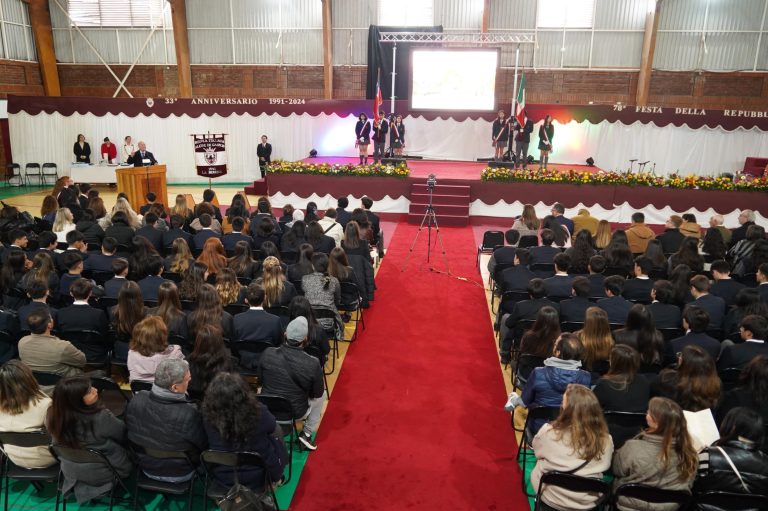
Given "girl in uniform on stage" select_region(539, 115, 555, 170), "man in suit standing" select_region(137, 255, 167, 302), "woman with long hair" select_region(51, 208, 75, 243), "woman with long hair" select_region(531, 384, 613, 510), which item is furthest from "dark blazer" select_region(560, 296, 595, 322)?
"girl in uniform on stage" select_region(539, 115, 555, 170)

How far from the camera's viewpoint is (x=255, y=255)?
7129mm

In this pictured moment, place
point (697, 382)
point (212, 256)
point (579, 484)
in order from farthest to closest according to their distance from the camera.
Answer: point (212, 256) < point (697, 382) < point (579, 484)

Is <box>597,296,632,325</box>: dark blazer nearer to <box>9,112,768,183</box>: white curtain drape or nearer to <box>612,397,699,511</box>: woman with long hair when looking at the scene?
<box>612,397,699,511</box>: woman with long hair

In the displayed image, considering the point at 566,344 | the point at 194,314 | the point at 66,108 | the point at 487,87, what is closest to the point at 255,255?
the point at 194,314

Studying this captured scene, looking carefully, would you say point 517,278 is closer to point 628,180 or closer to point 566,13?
point 628,180

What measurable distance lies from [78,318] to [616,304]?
5063mm

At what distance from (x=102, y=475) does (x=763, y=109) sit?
22183 mm

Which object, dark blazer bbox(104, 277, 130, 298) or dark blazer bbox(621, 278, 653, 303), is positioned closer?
dark blazer bbox(104, 277, 130, 298)

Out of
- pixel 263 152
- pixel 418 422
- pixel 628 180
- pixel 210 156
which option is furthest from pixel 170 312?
pixel 263 152

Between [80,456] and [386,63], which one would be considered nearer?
[80,456]

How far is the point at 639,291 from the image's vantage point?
5902mm

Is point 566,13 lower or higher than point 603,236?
higher

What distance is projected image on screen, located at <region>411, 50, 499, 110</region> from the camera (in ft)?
56.3

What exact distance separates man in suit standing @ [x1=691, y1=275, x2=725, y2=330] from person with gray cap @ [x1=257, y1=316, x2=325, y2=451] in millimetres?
3870
